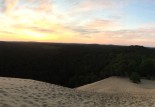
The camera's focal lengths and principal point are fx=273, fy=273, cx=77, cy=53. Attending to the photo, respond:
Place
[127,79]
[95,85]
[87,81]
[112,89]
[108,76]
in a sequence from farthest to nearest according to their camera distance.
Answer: [87,81] < [108,76] < [127,79] < [95,85] < [112,89]

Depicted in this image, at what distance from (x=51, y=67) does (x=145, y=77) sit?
28.7 meters

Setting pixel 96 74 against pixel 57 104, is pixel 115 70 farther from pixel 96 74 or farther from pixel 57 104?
pixel 57 104

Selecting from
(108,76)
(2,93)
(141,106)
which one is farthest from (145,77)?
(2,93)

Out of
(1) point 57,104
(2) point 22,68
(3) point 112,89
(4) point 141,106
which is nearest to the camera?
(1) point 57,104

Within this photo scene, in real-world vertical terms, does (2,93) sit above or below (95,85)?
above

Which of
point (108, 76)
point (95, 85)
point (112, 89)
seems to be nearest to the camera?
point (112, 89)

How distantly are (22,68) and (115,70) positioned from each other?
95.2 feet

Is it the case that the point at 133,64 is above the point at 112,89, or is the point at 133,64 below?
above

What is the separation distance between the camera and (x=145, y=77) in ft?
94.1

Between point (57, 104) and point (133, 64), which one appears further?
point (133, 64)

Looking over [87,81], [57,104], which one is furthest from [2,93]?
[87,81]

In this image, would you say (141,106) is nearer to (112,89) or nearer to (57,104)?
(57,104)

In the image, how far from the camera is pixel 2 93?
37.2ft

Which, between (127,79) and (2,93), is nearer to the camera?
(2,93)
